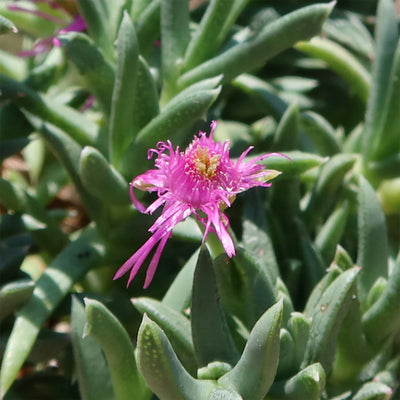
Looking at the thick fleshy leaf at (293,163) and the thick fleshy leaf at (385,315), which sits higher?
the thick fleshy leaf at (293,163)

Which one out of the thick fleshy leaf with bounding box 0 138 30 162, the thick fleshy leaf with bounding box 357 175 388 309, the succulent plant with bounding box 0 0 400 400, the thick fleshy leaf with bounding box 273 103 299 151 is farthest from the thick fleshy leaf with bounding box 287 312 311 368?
the thick fleshy leaf with bounding box 0 138 30 162

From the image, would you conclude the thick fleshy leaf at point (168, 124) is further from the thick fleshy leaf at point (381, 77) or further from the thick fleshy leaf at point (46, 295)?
the thick fleshy leaf at point (381, 77)

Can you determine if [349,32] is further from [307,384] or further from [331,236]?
[307,384]

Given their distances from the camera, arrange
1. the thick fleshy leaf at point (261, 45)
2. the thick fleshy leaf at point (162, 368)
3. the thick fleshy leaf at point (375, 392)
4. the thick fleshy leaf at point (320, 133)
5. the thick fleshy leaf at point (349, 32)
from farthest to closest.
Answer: the thick fleshy leaf at point (349, 32) → the thick fleshy leaf at point (320, 133) → the thick fleshy leaf at point (261, 45) → the thick fleshy leaf at point (375, 392) → the thick fleshy leaf at point (162, 368)

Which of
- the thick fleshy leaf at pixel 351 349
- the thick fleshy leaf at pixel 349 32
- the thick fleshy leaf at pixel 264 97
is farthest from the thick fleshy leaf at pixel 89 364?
the thick fleshy leaf at pixel 349 32

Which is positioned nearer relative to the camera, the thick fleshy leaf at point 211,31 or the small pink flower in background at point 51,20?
the thick fleshy leaf at point 211,31

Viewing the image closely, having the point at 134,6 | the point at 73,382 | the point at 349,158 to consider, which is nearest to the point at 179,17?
the point at 134,6

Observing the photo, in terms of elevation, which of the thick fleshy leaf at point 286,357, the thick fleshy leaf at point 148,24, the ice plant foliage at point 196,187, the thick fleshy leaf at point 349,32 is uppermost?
the thick fleshy leaf at point 148,24
